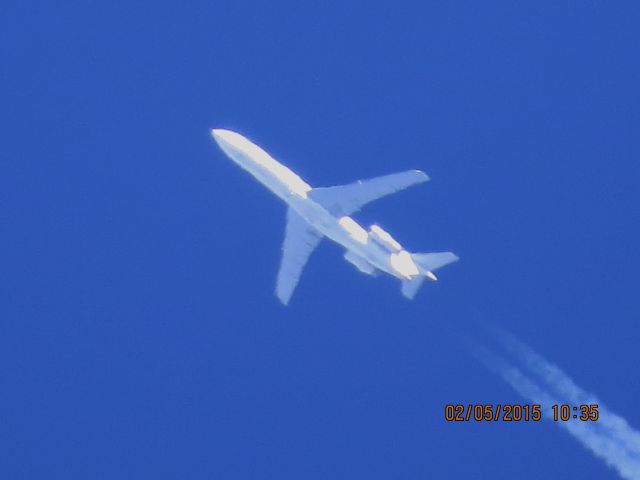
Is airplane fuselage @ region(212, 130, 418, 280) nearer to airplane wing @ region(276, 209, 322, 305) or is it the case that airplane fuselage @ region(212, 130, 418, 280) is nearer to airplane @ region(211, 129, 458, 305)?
airplane @ region(211, 129, 458, 305)

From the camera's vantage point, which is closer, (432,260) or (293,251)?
(432,260)

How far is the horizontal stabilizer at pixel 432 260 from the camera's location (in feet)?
180

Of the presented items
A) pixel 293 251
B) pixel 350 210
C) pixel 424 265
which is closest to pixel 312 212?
pixel 350 210

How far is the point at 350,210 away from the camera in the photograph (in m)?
55.4

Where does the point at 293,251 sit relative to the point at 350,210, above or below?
below

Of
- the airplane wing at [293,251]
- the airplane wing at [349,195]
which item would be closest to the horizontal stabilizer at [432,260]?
the airplane wing at [349,195]

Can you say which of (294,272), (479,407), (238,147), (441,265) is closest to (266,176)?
(238,147)

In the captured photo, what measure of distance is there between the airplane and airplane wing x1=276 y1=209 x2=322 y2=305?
1293 millimetres

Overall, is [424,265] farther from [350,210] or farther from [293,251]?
[293,251]

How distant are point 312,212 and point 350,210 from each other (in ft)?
6.00

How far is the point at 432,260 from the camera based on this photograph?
54.9 meters

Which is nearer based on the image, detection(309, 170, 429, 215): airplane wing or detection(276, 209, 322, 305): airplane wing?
detection(309, 170, 429, 215): airplane wing

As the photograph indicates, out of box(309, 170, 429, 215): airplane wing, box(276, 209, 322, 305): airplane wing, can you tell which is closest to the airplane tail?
box(309, 170, 429, 215): airplane wing

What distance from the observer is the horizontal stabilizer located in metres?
54.8
